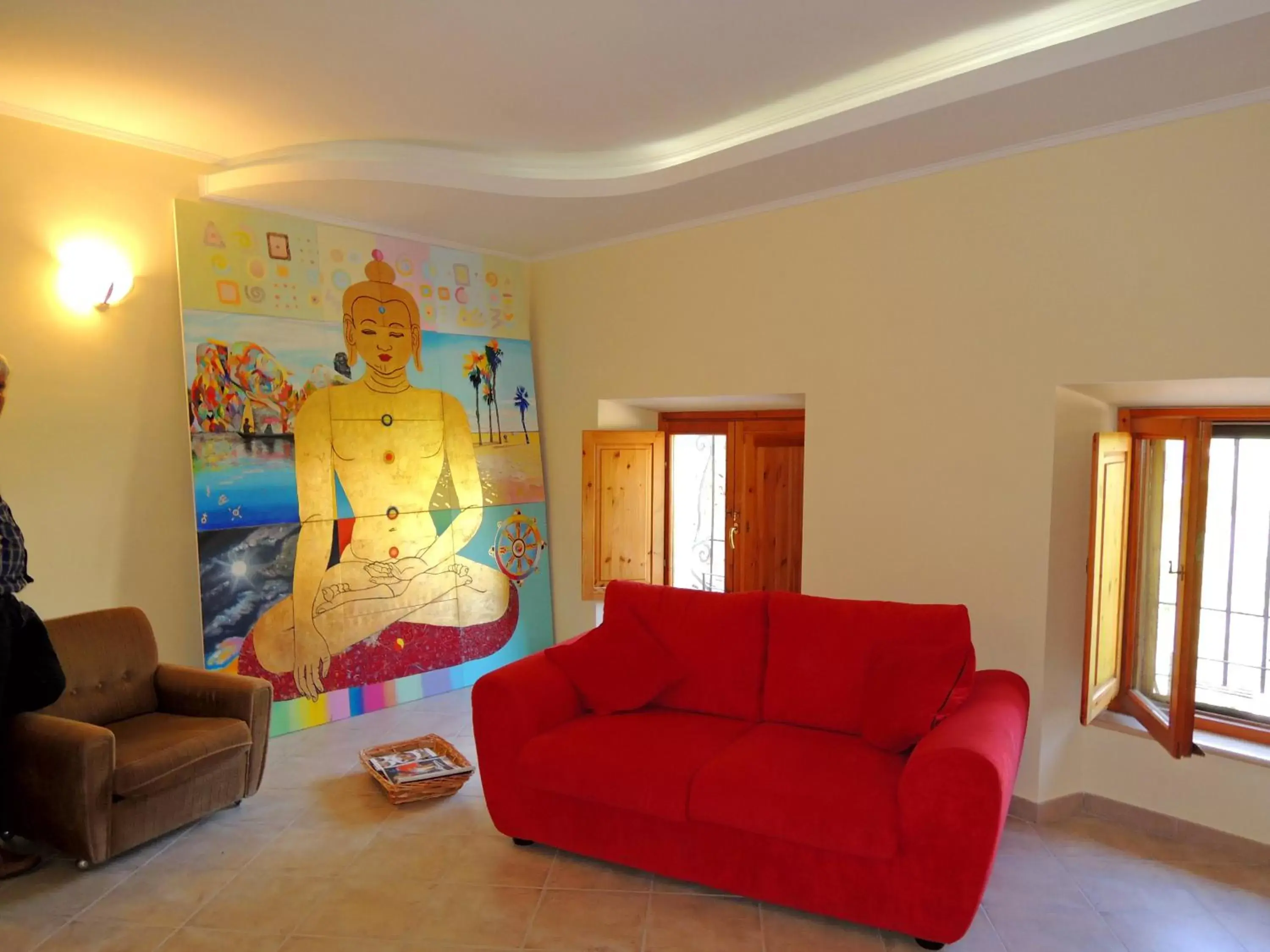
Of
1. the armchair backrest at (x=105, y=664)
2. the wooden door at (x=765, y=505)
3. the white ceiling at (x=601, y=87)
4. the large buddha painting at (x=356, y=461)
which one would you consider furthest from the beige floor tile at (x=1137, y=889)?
the armchair backrest at (x=105, y=664)

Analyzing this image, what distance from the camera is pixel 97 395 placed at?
13.3 feet

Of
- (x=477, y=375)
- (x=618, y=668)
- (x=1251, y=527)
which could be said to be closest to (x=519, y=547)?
(x=477, y=375)

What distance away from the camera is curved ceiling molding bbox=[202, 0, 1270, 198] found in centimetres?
272

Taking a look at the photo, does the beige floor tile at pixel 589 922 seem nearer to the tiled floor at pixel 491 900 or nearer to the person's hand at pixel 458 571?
the tiled floor at pixel 491 900

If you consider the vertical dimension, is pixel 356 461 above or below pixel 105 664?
above

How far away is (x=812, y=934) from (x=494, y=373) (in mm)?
3861

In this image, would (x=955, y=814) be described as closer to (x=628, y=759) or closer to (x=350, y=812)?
(x=628, y=759)

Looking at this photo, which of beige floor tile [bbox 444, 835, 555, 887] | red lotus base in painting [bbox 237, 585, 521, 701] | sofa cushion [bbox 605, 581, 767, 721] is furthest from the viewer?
red lotus base in painting [bbox 237, 585, 521, 701]

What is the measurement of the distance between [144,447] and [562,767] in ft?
9.06

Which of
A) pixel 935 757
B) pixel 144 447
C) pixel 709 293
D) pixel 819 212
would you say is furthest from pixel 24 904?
pixel 819 212

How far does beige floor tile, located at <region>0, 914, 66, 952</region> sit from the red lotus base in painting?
1.62 meters

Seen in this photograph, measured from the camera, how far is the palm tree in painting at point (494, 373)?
5.51 metres

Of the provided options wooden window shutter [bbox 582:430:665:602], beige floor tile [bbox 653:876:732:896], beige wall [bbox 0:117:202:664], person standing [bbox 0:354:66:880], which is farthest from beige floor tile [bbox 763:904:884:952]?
beige wall [bbox 0:117:202:664]

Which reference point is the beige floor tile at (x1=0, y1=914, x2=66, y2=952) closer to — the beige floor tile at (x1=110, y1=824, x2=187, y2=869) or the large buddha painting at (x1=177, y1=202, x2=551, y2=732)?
the beige floor tile at (x1=110, y1=824, x2=187, y2=869)
